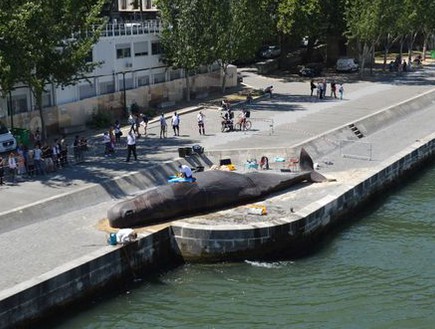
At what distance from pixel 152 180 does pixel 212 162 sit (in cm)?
499

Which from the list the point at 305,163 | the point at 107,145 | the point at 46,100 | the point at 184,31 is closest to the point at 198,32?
the point at 184,31

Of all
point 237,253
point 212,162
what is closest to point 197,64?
point 212,162

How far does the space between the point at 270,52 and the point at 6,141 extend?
2227 inches

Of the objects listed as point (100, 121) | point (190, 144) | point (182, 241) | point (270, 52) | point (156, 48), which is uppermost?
point (156, 48)

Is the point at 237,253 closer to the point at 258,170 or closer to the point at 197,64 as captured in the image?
the point at 258,170

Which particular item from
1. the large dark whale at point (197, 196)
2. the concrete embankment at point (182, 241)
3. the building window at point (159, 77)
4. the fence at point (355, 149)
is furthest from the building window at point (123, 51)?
the large dark whale at point (197, 196)

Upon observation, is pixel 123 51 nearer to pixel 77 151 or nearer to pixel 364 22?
pixel 77 151

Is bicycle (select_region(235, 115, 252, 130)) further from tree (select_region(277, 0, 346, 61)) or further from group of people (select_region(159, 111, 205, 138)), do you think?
tree (select_region(277, 0, 346, 61))

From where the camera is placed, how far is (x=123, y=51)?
177 feet

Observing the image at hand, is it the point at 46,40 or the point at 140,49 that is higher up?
the point at 46,40

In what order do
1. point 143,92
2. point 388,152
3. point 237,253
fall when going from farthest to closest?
point 143,92 → point 388,152 → point 237,253

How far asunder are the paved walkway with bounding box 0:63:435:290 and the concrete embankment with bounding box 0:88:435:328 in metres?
0.80

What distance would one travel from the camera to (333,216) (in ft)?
106

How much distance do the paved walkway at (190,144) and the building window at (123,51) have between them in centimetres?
622
